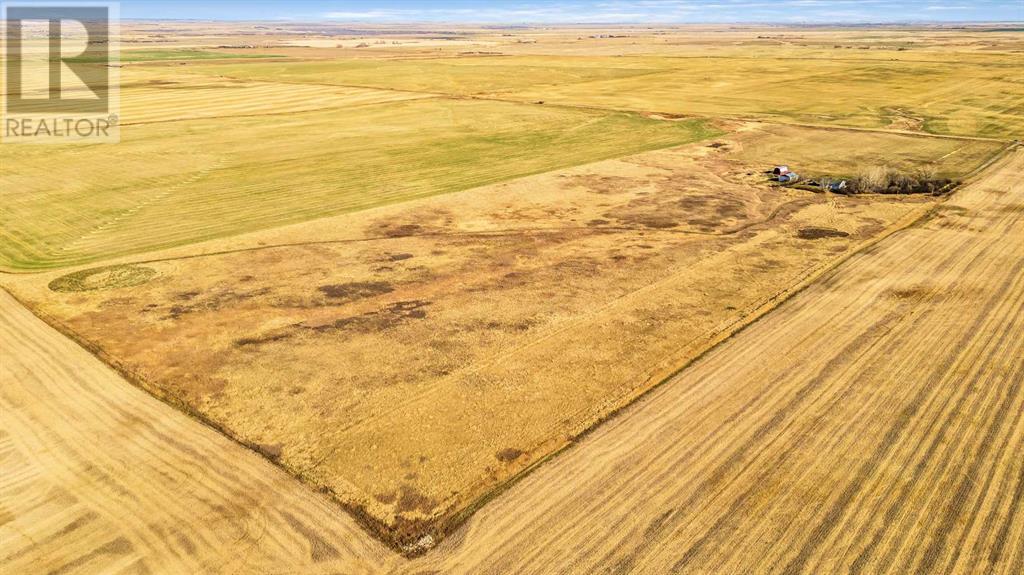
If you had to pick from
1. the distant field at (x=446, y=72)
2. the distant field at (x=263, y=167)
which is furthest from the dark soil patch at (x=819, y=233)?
the distant field at (x=446, y=72)

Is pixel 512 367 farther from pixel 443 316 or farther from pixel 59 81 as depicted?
pixel 59 81

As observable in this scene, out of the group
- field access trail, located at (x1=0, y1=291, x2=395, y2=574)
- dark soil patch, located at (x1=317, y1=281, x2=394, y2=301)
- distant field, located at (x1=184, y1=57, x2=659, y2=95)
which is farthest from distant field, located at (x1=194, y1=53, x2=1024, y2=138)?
field access trail, located at (x1=0, y1=291, x2=395, y2=574)

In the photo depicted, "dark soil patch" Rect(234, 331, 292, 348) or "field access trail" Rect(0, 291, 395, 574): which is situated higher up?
"dark soil patch" Rect(234, 331, 292, 348)

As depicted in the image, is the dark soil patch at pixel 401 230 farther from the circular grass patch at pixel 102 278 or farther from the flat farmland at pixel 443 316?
the circular grass patch at pixel 102 278

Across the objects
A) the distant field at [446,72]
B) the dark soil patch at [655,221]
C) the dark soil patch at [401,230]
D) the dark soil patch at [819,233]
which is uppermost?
the distant field at [446,72]

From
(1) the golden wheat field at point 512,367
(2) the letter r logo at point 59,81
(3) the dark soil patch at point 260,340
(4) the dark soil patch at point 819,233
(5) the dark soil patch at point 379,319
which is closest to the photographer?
(1) the golden wheat field at point 512,367

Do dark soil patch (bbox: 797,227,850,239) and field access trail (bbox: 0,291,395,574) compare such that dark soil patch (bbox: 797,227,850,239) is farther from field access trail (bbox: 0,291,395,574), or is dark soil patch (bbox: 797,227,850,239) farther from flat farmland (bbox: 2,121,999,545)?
field access trail (bbox: 0,291,395,574)

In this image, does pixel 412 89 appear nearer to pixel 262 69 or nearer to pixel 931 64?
pixel 262 69
